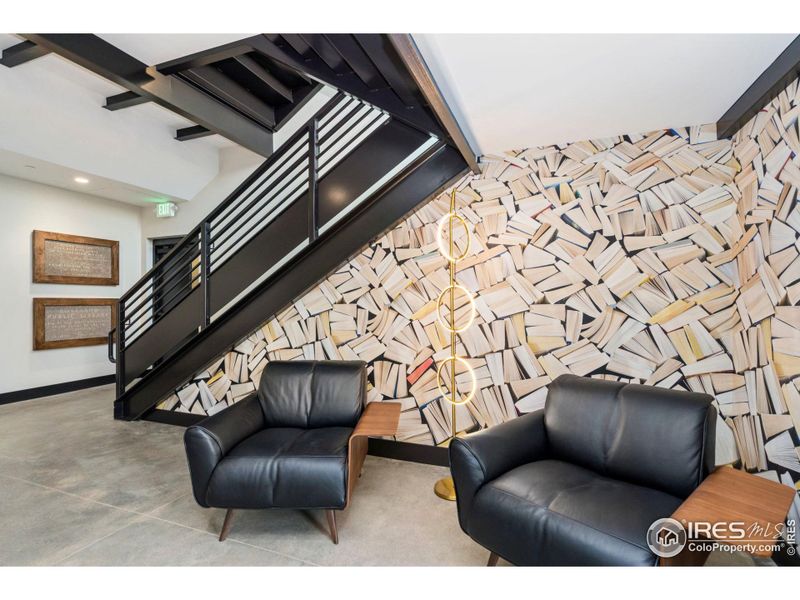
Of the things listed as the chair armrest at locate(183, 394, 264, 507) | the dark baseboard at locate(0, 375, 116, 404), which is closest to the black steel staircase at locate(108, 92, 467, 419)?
the chair armrest at locate(183, 394, 264, 507)

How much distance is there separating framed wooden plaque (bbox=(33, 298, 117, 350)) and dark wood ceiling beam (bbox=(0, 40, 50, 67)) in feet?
9.27

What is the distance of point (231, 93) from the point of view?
12.8 ft

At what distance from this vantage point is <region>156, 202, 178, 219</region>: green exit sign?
582 centimetres

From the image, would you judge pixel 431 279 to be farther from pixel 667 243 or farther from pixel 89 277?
pixel 89 277

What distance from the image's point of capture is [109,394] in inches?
215

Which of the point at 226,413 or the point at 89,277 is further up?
the point at 89,277

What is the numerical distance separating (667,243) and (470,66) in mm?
1678

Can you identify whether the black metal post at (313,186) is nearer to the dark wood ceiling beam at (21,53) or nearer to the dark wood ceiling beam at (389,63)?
the dark wood ceiling beam at (389,63)

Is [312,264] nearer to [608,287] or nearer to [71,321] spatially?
[608,287]

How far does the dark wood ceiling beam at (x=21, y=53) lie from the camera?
11.1 ft

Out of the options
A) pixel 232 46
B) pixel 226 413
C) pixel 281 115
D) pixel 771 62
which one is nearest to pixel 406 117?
pixel 232 46

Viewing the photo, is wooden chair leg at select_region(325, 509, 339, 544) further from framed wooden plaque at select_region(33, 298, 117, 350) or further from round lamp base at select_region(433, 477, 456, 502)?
framed wooden plaque at select_region(33, 298, 117, 350)

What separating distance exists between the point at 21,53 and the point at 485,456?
4.79 meters

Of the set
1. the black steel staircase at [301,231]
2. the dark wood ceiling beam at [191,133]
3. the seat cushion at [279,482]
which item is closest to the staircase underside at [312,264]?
the black steel staircase at [301,231]
